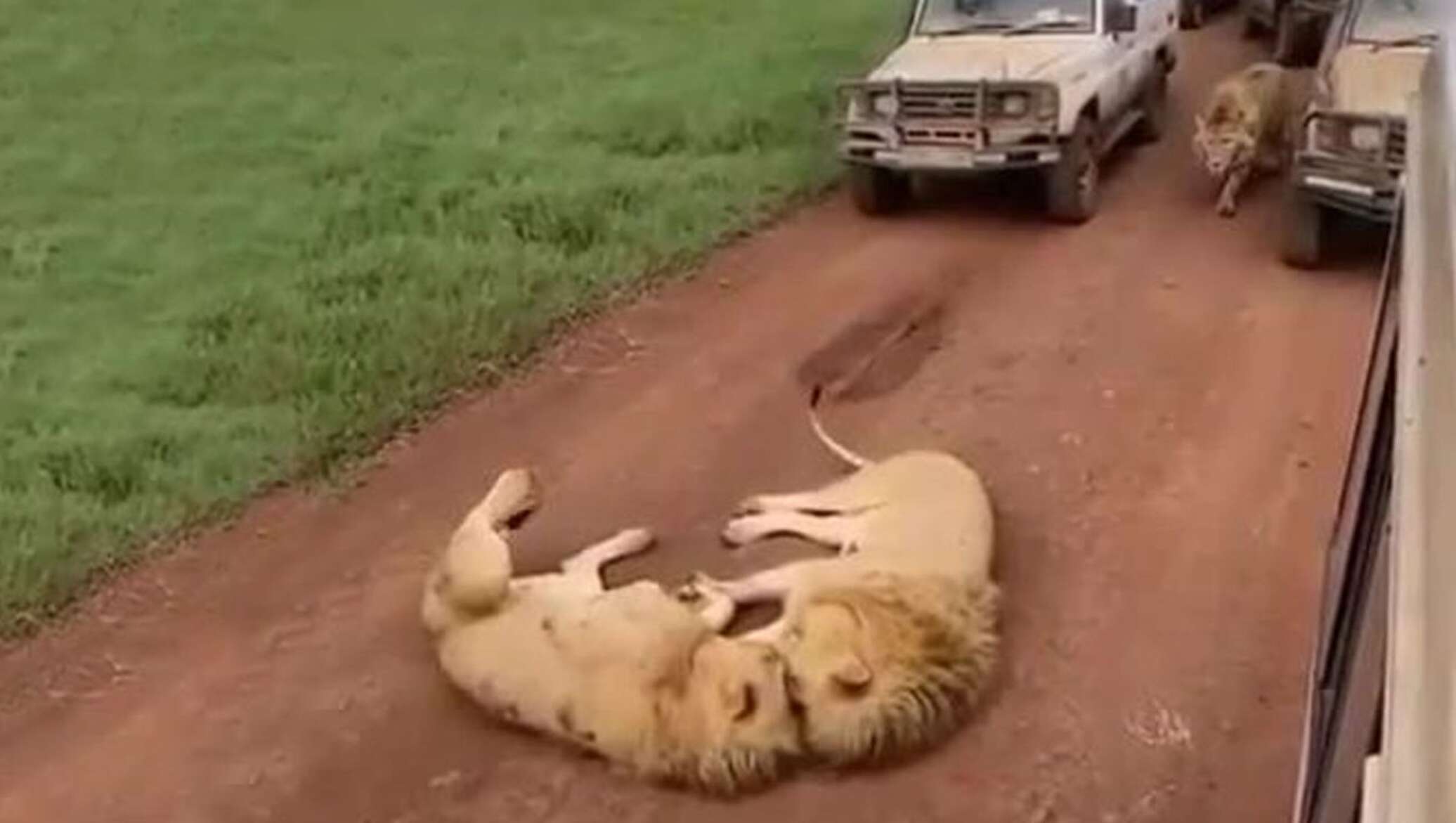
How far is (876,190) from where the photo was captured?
11672 mm

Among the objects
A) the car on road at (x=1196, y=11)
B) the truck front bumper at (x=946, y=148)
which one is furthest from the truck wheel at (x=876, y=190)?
the car on road at (x=1196, y=11)

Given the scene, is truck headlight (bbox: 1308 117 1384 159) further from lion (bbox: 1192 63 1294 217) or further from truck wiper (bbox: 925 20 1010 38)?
truck wiper (bbox: 925 20 1010 38)

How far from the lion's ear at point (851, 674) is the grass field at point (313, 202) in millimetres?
2836

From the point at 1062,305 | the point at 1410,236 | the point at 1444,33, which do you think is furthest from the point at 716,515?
the point at 1410,236

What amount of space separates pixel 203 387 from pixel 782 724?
3.89 metres

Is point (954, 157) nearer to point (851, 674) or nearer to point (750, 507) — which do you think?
point (750, 507)

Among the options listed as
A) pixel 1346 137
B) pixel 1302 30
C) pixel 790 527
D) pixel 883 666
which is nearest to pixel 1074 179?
pixel 1346 137

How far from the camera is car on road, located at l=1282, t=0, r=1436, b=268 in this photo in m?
10.1

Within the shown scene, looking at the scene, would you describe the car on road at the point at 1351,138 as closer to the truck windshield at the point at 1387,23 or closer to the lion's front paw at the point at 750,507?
the truck windshield at the point at 1387,23

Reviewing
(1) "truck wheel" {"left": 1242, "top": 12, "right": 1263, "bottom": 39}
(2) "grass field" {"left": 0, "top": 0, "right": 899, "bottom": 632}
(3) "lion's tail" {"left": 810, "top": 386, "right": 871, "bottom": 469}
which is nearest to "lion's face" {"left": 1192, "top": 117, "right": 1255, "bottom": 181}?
(2) "grass field" {"left": 0, "top": 0, "right": 899, "bottom": 632}

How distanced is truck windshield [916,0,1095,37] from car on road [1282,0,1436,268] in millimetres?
1418

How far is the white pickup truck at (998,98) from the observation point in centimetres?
1105

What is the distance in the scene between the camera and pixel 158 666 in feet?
22.1

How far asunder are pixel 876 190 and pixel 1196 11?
21.6 ft
